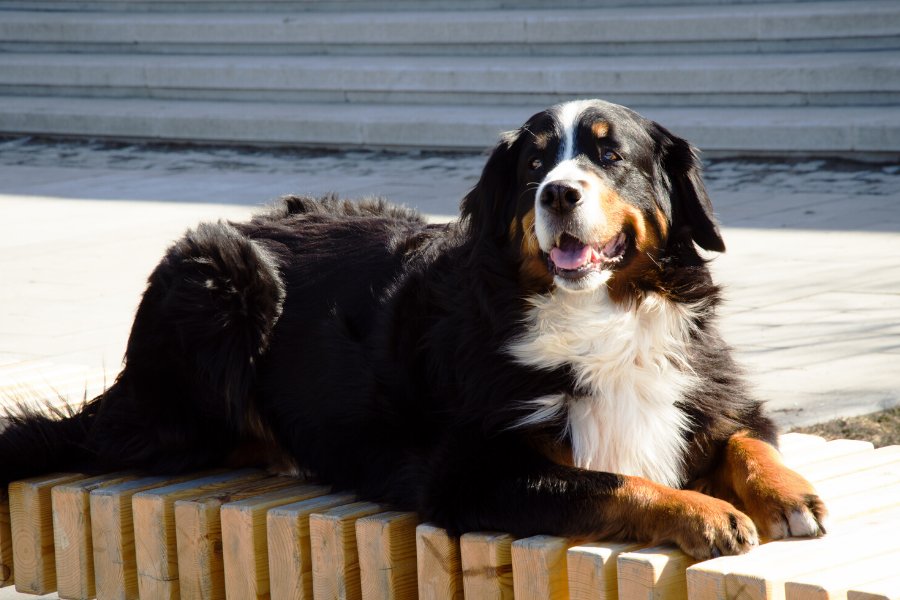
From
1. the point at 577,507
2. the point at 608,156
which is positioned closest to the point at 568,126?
the point at 608,156

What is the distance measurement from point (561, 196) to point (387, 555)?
103cm

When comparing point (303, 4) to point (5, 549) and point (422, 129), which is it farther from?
point (5, 549)

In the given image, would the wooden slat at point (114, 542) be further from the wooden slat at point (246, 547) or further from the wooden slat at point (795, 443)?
the wooden slat at point (795, 443)

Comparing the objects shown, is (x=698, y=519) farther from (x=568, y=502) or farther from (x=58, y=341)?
(x=58, y=341)

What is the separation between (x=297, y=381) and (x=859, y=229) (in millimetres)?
5345

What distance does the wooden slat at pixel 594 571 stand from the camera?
3016mm

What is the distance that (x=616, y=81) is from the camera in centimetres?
1223

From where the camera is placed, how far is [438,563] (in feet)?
11.0

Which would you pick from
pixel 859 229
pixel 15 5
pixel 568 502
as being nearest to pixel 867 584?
pixel 568 502

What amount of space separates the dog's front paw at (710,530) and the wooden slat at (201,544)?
1.35 m

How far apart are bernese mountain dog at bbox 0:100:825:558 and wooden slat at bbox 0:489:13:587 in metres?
0.16

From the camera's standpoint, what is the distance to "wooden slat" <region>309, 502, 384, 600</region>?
11.5ft

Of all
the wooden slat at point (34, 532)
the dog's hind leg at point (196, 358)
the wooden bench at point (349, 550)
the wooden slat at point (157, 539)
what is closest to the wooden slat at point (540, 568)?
the wooden bench at point (349, 550)

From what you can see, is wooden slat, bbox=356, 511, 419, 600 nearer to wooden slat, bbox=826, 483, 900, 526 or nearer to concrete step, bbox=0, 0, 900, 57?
wooden slat, bbox=826, 483, 900, 526
